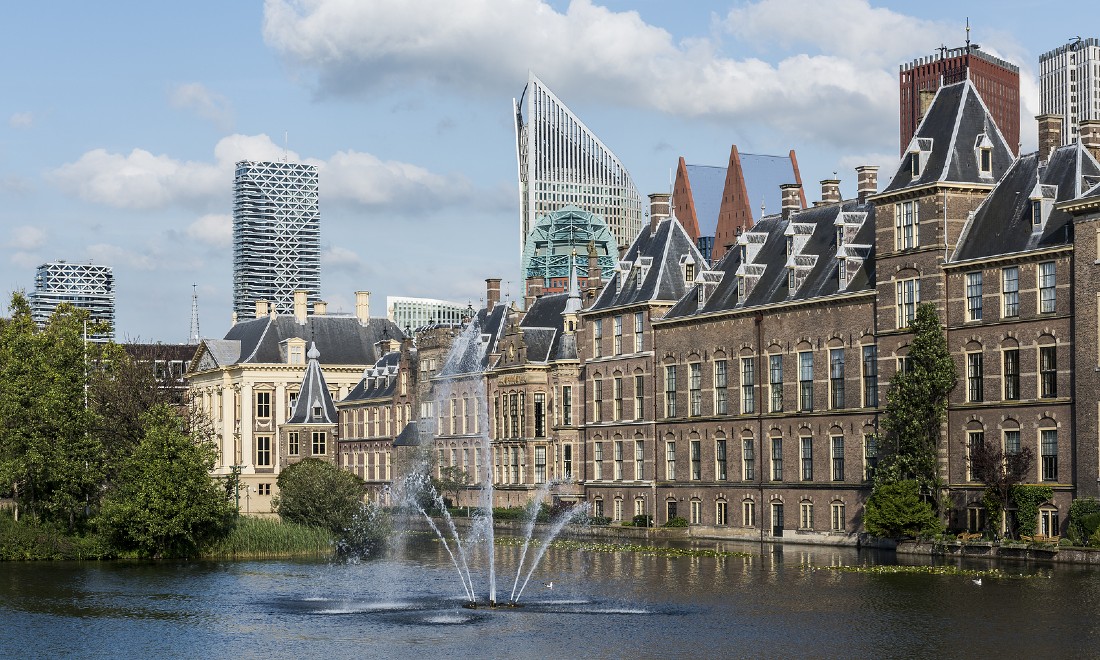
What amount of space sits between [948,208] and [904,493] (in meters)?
12.0

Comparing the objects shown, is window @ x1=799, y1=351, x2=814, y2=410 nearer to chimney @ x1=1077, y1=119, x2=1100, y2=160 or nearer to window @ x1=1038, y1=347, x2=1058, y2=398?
window @ x1=1038, y1=347, x2=1058, y2=398

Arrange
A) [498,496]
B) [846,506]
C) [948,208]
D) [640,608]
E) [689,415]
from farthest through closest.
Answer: [498,496] → [689,415] → [846,506] → [948,208] → [640,608]

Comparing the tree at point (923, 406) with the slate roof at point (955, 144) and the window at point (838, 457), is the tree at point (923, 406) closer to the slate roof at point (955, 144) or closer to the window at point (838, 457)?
the slate roof at point (955, 144)

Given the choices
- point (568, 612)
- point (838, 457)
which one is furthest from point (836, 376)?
point (568, 612)

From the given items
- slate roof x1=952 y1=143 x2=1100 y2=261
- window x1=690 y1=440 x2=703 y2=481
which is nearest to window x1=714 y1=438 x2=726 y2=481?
window x1=690 y1=440 x2=703 y2=481

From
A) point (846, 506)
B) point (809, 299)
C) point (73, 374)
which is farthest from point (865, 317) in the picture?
point (73, 374)

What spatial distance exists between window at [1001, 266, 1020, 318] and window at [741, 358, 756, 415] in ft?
53.7

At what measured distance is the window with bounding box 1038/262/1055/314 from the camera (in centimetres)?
6125

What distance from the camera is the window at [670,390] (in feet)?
274

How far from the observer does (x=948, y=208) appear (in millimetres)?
65562

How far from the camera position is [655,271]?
87.0 metres

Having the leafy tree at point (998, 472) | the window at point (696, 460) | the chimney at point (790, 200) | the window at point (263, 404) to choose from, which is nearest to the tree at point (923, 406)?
the leafy tree at point (998, 472)

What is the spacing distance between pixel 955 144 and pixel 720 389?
19152 millimetres

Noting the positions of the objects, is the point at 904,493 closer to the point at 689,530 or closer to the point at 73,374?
the point at 689,530
